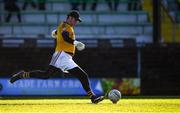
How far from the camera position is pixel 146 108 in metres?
13.8

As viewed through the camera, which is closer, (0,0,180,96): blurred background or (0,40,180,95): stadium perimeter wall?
(0,0,180,96): blurred background

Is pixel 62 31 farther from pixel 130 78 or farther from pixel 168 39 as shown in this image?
pixel 168 39

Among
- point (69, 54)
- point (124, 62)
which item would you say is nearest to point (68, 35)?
point (69, 54)

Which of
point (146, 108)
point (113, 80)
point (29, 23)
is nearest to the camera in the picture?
point (146, 108)

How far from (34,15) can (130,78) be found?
20.4 feet

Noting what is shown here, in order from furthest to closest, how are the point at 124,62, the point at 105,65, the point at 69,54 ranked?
the point at 124,62 < the point at 105,65 < the point at 69,54

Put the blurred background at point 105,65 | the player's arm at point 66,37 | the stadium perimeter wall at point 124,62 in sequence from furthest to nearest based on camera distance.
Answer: the stadium perimeter wall at point 124,62 < the blurred background at point 105,65 < the player's arm at point 66,37

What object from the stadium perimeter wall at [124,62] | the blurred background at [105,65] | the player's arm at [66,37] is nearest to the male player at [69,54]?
the player's arm at [66,37]

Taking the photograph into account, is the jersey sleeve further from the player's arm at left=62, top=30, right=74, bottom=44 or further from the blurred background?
the blurred background

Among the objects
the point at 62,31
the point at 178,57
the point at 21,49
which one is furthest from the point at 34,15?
the point at 62,31

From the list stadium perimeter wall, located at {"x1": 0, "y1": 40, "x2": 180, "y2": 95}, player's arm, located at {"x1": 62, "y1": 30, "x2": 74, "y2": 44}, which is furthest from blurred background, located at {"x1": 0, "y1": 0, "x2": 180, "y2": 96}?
player's arm, located at {"x1": 62, "y1": 30, "x2": 74, "y2": 44}

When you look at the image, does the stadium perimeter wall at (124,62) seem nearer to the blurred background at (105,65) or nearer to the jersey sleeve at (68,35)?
the blurred background at (105,65)

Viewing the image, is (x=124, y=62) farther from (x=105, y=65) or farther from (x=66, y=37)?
(x=66, y=37)

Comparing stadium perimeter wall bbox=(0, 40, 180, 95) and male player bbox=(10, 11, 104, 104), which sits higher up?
male player bbox=(10, 11, 104, 104)
